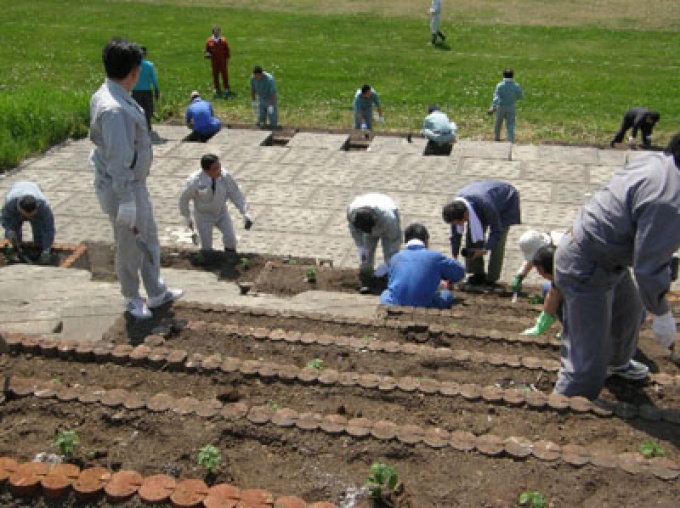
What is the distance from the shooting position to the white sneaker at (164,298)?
283 inches

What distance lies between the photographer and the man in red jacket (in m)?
19.4

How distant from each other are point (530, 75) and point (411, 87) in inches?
137

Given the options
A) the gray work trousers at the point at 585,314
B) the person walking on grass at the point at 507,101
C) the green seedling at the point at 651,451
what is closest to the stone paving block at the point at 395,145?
the person walking on grass at the point at 507,101

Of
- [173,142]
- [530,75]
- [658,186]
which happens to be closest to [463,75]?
[530,75]

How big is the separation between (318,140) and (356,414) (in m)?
11.2

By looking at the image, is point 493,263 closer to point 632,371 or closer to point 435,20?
point 632,371

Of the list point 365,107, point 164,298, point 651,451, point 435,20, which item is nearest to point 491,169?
point 365,107

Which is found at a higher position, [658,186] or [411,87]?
[658,186]

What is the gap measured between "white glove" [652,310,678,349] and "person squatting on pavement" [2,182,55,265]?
22.7 ft

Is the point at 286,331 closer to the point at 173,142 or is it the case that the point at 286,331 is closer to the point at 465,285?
the point at 465,285

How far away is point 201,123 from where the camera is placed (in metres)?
15.7

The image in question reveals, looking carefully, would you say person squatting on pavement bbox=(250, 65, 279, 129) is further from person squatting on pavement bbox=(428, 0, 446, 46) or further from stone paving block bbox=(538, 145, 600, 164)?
person squatting on pavement bbox=(428, 0, 446, 46)

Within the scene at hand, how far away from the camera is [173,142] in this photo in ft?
50.9

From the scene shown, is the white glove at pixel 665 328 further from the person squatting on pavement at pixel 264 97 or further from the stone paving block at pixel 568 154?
the person squatting on pavement at pixel 264 97
